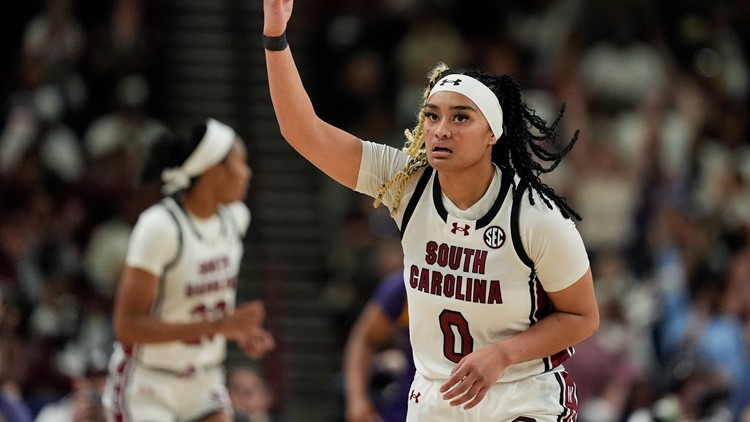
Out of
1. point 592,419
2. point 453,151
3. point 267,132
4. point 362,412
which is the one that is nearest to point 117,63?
point 267,132

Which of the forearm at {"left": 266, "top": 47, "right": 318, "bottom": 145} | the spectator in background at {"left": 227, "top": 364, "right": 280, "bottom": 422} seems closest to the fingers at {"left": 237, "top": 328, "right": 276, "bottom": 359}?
the forearm at {"left": 266, "top": 47, "right": 318, "bottom": 145}

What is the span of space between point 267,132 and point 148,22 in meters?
1.89

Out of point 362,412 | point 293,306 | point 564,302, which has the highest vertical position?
point 564,302

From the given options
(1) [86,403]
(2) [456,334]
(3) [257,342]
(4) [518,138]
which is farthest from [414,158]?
(1) [86,403]

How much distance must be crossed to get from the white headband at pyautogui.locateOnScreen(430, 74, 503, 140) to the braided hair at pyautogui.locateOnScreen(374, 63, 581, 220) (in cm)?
6

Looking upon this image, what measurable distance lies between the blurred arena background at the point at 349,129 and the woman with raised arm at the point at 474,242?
544cm

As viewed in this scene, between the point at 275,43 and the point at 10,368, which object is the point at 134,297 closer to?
the point at 275,43

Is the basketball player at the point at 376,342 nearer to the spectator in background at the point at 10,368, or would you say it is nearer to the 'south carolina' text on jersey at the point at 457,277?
the 'south carolina' text on jersey at the point at 457,277

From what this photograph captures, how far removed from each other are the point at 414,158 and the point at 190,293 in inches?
82.2

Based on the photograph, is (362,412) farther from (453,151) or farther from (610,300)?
(610,300)

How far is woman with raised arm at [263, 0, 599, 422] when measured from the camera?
558 cm

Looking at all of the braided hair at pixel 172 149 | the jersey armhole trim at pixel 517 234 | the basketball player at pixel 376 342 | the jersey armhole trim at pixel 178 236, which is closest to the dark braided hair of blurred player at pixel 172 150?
the braided hair at pixel 172 149

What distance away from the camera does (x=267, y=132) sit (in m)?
15.7

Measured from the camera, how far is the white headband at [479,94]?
5621 mm
